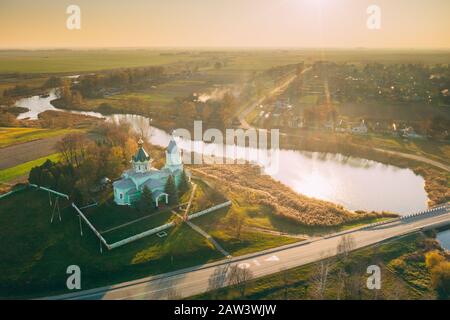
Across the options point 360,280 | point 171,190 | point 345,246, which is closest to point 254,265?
point 360,280

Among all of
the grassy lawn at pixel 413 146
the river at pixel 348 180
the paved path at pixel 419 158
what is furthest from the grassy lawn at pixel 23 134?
the paved path at pixel 419 158

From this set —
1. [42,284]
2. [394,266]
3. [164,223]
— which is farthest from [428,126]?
[42,284]

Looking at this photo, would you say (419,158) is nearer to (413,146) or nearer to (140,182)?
(413,146)

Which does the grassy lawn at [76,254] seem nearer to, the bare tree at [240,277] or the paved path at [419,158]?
the bare tree at [240,277]

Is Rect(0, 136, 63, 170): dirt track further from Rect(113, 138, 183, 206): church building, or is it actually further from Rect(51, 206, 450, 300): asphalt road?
Rect(51, 206, 450, 300): asphalt road

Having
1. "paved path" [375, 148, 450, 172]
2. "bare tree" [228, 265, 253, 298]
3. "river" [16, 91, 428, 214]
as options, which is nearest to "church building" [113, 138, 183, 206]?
"bare tree" [228, 265, 253, 298]

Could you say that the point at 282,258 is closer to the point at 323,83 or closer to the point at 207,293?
the point at 207,293
